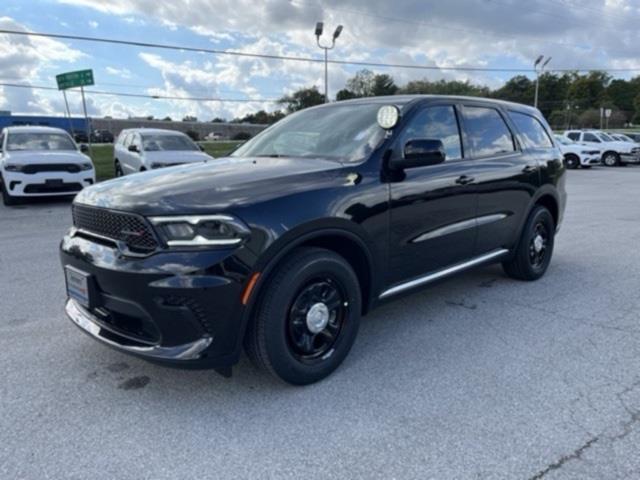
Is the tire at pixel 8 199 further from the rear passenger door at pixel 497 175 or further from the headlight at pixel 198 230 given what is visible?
the rear passenger door at pixel 497 175

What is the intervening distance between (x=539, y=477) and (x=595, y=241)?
20.1 ft

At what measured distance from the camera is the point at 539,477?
2.32m

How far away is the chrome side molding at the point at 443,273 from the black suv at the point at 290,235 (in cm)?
2

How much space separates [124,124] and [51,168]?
249ft

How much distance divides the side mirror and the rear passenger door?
908 millimetres

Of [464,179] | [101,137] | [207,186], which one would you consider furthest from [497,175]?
[101,137]

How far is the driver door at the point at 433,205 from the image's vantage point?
3.61 meters

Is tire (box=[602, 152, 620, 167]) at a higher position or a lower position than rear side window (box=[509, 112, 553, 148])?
lower

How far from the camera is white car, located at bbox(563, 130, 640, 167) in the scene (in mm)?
25484

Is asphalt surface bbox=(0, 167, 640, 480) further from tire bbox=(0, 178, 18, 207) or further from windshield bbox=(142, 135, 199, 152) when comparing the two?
windshield bbox=(142, 135, 199, 152)

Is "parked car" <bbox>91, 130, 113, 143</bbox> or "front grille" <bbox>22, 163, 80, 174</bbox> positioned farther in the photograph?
"parked car" <bbox>91, 130, 113, 143</bbox>

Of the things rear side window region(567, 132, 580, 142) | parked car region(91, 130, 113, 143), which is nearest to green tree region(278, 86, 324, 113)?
parked car region(91, 130, 113, 143)

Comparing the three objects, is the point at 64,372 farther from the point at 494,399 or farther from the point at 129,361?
the point at 494,399

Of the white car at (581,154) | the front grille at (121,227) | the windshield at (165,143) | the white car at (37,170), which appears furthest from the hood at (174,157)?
the white car at (581,154)
